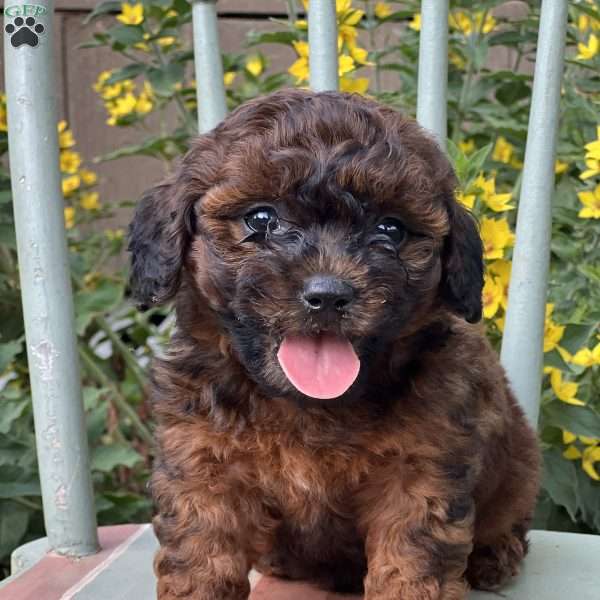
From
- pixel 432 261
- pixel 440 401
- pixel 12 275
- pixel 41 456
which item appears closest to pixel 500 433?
pixel 440 401

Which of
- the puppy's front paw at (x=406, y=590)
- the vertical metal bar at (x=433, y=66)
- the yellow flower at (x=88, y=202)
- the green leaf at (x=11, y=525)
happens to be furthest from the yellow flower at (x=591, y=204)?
the yellow flower at (x=88, y=202)

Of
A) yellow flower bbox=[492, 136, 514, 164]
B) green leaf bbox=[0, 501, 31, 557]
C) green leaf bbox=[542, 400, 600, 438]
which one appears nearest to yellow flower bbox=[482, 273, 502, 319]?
green leaf bbox=[542, 400, 600, 438]

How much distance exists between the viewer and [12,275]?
11.0 ft

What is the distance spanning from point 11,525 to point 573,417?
1.56m

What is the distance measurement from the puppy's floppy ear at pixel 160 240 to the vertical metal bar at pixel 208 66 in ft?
2.33

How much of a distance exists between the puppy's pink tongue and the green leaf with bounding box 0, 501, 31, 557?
5.02 ft

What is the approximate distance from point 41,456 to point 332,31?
1.21 m

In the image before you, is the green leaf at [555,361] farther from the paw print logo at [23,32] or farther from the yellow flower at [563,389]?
the paw print logo at [23,32]

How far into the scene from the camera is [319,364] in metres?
1.64

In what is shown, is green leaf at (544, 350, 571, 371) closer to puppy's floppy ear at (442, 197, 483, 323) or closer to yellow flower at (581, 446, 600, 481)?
yellow flower at (581, 446, 600, 481)

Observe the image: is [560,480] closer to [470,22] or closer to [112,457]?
[112,457]

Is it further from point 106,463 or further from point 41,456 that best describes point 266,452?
point 106,463

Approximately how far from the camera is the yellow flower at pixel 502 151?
143 inches

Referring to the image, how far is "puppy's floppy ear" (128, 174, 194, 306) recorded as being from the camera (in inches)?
70.7
